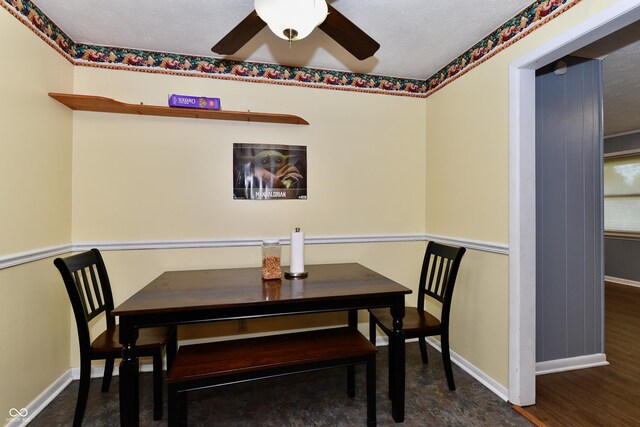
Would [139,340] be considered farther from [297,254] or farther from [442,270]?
[442,270]

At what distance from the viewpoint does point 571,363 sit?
7.89ft

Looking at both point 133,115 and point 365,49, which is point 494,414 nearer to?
point 365,49

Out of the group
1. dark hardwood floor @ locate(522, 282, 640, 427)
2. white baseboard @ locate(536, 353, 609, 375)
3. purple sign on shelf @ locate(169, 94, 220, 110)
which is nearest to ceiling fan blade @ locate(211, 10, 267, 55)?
purple sign on shelf @ locate(169, 94, 220, 110)

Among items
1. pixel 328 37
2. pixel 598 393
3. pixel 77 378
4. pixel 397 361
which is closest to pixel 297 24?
pixel 328 37

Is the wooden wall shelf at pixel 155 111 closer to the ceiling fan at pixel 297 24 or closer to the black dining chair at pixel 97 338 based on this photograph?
the ceiling fan at pixel 297 24

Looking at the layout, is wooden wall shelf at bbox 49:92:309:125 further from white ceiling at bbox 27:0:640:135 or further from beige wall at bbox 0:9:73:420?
white ceiling at bbox 27:0:640:135

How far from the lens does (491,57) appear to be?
2166 millimetres

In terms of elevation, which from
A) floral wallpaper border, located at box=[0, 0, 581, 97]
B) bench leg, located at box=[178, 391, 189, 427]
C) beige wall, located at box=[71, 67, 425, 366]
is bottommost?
bench leg, located at box=[178, 391, 189, 427]

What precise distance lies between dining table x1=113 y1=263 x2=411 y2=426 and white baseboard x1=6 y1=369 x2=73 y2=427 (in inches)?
30.7

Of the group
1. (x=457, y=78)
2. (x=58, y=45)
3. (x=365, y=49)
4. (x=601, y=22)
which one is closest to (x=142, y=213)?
(x=58, y=45)

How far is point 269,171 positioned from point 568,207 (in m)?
2.31

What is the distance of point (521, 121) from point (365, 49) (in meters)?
1.07

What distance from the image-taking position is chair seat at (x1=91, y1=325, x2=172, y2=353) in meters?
1.75

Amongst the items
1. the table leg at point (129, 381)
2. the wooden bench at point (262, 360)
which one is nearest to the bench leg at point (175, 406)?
the wooden bench at point (262, 360)
